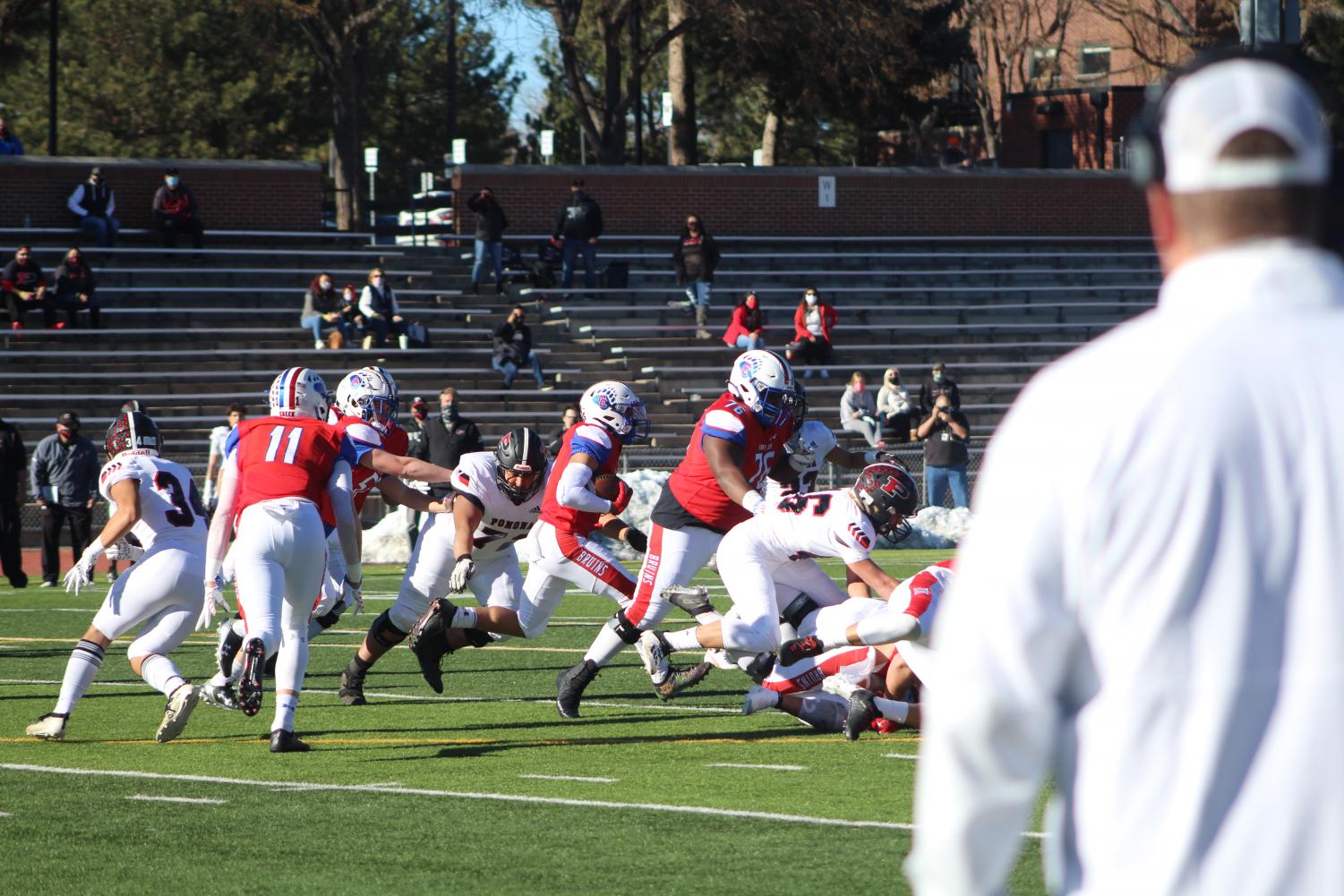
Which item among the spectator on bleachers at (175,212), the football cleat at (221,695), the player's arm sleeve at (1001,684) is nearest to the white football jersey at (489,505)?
the football cleat at (221,695)

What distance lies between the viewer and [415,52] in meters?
59.0

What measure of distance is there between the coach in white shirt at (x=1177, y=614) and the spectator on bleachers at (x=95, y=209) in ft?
95.4

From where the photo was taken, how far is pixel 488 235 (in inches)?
1166

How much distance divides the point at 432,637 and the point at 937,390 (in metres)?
13.4

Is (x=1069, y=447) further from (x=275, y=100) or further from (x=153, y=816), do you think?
Result: (x=275, y=100)

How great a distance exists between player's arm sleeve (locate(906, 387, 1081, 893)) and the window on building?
177ft

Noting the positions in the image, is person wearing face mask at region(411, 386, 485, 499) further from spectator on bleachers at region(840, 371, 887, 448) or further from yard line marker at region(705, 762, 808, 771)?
yard line marker at region(705, 762, 808, 771)

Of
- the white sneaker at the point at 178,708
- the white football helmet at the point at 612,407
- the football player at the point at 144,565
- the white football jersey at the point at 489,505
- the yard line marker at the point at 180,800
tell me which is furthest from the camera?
the white football jersey at the point at 489,505

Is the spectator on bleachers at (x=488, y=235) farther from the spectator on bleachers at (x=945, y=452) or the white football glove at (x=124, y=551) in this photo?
the white football glove at (x=124, y=551)

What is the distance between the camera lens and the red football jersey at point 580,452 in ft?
35.1

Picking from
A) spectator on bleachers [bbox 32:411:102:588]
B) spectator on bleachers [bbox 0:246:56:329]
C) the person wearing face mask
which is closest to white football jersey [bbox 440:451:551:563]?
the person wearing face mask

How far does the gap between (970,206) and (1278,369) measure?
34875mm

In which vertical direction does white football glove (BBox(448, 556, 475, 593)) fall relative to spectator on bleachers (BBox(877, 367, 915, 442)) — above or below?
below

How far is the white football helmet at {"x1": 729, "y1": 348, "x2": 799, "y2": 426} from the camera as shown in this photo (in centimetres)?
1038
